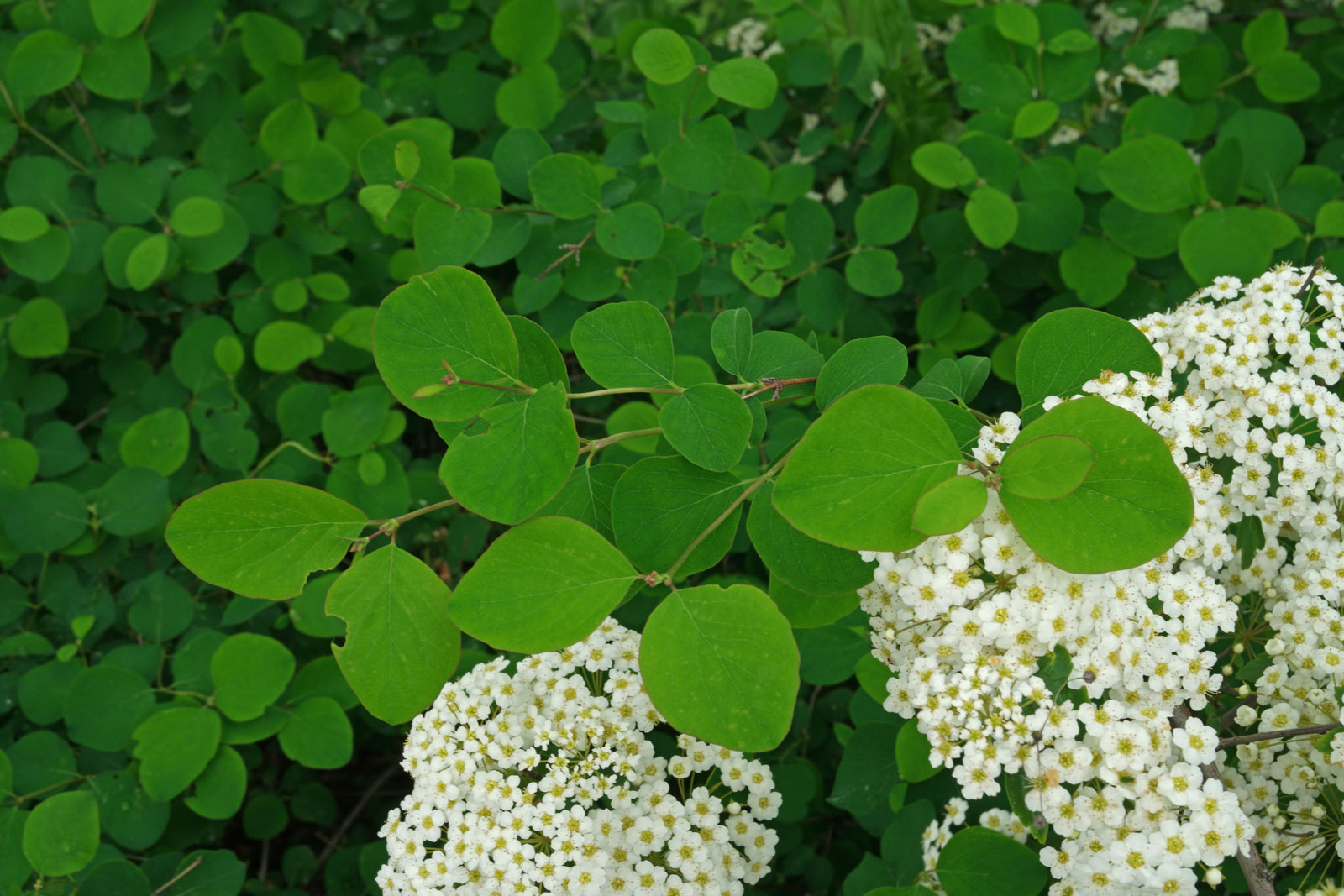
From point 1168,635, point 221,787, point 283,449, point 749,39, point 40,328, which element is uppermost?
point 749,39

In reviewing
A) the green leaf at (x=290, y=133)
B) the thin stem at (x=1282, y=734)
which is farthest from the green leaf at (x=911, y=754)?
the green leaf at (x=290, y=133)

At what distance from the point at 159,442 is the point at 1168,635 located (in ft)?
6.96

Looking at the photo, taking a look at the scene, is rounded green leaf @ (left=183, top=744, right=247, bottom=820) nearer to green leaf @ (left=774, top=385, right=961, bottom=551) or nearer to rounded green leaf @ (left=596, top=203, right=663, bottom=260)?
rounded green leaf @ (left=596, top=203, right=663, bottom=260)

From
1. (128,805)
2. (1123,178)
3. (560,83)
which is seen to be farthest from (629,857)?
(560,83)

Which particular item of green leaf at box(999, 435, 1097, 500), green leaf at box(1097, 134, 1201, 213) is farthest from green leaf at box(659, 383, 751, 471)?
green leaf at box(1097, 134, 1201, 213)

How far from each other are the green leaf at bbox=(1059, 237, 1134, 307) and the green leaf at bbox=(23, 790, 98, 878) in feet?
7.29

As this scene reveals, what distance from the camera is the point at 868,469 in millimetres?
977

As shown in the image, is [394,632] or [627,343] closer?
[394,632]

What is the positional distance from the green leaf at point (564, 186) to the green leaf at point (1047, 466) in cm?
102

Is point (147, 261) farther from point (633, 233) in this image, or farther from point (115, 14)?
point (633, 233)

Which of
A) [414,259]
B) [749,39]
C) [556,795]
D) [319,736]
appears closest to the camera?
[556,795]

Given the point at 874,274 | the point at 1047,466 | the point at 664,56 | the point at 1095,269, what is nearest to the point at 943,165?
the point at 874,274

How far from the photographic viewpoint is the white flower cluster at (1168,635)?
1025mm

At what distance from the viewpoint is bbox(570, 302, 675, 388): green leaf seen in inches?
45.2
